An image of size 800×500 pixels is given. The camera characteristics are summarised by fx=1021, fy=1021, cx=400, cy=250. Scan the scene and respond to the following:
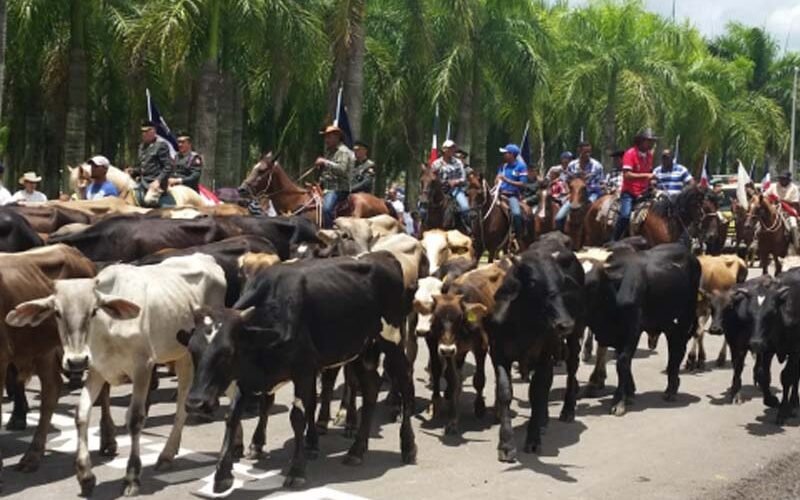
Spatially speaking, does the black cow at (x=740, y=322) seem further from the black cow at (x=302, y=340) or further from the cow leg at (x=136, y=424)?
the cow leg at (x=136, y=424)

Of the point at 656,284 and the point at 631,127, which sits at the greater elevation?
the point at 631,127

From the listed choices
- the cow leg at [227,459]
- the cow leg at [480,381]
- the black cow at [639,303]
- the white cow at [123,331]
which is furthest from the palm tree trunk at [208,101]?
the cow leg at [227,459]

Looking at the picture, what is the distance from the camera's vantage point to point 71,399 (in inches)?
405

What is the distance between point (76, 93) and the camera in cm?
2286

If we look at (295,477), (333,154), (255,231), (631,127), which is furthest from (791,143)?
(295,477)

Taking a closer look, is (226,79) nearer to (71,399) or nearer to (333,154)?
(333,154)

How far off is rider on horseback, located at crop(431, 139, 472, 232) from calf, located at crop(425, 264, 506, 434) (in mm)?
6518

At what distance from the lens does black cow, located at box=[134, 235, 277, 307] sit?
9.52 metres

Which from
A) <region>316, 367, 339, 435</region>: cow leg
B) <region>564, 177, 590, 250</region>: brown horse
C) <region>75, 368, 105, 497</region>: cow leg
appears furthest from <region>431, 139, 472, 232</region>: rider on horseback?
<region>75, 368, 105, 497</region>: cow leg

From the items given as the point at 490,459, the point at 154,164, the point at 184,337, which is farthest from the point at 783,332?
the point at 154,164

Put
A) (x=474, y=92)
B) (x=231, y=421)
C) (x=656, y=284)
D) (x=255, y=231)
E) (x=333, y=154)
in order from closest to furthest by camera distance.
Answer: (x=231, y=421)
(x=656, y=284)
(x=255, y=231)
(x=333, y=154)
(x=474, y=92)

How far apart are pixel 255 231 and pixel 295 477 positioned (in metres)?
5.01

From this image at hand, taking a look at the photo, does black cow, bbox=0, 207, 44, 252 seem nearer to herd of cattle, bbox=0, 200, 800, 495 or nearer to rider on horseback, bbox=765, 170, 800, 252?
herd of cattle, bbox=0, 200, 800, 495

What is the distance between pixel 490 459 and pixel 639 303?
120 inches
